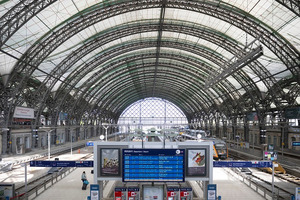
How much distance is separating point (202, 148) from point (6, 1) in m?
22.3

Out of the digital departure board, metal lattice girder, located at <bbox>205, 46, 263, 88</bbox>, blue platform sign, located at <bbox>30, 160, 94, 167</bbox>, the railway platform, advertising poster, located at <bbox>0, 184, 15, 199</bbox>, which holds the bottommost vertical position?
the railway platform

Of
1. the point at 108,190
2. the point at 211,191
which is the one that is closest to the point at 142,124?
the point at 108,190

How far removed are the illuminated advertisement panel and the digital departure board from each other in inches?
20.1

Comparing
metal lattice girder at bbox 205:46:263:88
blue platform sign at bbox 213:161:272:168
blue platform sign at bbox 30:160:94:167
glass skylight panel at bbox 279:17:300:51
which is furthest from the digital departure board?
glass skylight panel at bbox 279:17:300:51

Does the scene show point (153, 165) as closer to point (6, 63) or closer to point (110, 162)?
point (110, 162)

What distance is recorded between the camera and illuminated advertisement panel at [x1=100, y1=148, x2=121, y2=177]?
15016 millimetres

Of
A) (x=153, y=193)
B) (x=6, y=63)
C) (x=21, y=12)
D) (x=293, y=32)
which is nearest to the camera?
(x=153, y=193)

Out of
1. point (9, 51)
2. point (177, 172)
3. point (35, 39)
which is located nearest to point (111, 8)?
point (35, 39)

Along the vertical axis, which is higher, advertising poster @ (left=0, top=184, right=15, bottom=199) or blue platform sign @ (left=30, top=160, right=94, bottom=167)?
blue platform sign @ (left=30, top=160, right=94, bottom=167)

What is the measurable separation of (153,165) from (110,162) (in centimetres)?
254

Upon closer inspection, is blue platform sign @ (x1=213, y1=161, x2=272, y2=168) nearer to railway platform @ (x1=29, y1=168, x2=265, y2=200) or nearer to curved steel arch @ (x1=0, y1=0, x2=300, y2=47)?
railway platform @ (x1=29, y1=168, x2=265, y2=200)

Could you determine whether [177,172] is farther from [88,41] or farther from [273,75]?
[273,75]

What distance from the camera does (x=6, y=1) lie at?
23.9 meters

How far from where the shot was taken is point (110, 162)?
1506cm
